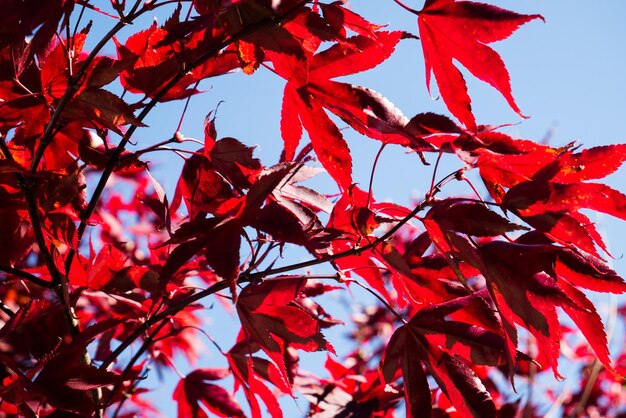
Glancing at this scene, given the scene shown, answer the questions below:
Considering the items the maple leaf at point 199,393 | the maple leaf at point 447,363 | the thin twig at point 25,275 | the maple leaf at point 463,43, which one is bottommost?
the maple leaf at point 447,363

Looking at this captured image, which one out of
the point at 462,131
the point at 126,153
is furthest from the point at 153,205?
the point at 462,131

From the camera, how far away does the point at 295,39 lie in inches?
28.3

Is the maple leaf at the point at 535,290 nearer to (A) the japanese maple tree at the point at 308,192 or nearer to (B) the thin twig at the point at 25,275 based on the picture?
(A) the japanese maple tree at the point at 308,192

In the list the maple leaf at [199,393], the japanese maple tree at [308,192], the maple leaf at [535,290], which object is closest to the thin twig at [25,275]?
the japanese maple tree at [308,192]

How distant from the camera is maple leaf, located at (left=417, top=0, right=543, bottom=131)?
75 centimetres

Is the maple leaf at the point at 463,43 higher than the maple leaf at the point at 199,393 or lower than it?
higher

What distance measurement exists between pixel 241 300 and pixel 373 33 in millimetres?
361

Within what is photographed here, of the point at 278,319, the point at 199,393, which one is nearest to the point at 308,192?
the point at 278,319

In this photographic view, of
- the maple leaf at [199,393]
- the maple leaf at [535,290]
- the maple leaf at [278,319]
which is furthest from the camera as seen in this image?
the maple leaf at [199,393]

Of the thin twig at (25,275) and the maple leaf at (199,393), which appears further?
the maple leaf at (199,393)

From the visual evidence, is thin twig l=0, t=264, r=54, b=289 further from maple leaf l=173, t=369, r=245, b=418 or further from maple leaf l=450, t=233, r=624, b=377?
maple leaf l=450, t=233, r=624, b=377

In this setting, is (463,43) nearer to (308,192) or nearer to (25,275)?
(308,192)

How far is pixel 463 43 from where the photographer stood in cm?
77

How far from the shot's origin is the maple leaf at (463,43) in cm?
75
